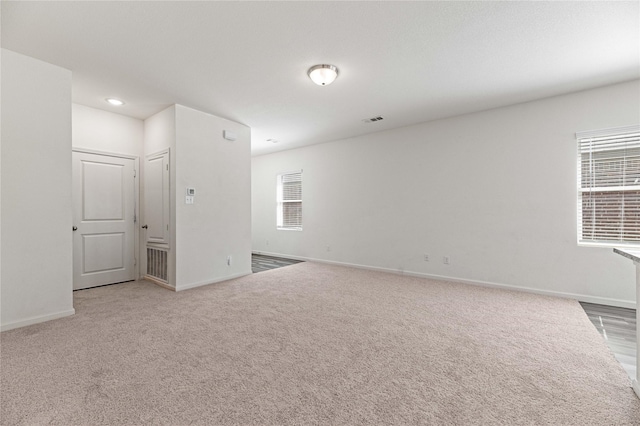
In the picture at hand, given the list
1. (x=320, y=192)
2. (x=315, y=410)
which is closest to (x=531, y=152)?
(x=320, y=192)

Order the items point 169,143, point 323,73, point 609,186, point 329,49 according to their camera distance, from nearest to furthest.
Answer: point 329,49, point 323,73, point 609,186, point 169,143

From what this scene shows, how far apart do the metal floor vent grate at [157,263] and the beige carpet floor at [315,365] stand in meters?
0.84

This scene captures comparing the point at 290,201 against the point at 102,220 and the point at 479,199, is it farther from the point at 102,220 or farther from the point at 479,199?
the point at 479,199

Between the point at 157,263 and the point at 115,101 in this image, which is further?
the point at 157,263

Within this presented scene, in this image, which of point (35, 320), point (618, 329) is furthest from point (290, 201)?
point (618, 329)

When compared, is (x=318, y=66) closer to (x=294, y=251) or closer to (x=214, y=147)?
(x=214, y=147)

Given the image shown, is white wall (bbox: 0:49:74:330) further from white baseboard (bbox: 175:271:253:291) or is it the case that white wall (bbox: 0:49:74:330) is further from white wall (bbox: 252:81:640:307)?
white wall (bbox: 252:81:640:307)

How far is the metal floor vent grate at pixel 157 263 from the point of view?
428cm

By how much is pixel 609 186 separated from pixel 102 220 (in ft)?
24.0

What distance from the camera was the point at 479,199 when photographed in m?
4.37

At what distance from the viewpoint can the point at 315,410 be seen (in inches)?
62.1

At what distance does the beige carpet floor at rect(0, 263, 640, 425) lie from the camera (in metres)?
1.56

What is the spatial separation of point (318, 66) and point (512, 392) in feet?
10.7

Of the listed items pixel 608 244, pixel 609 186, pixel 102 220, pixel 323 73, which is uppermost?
pixel 323 73
